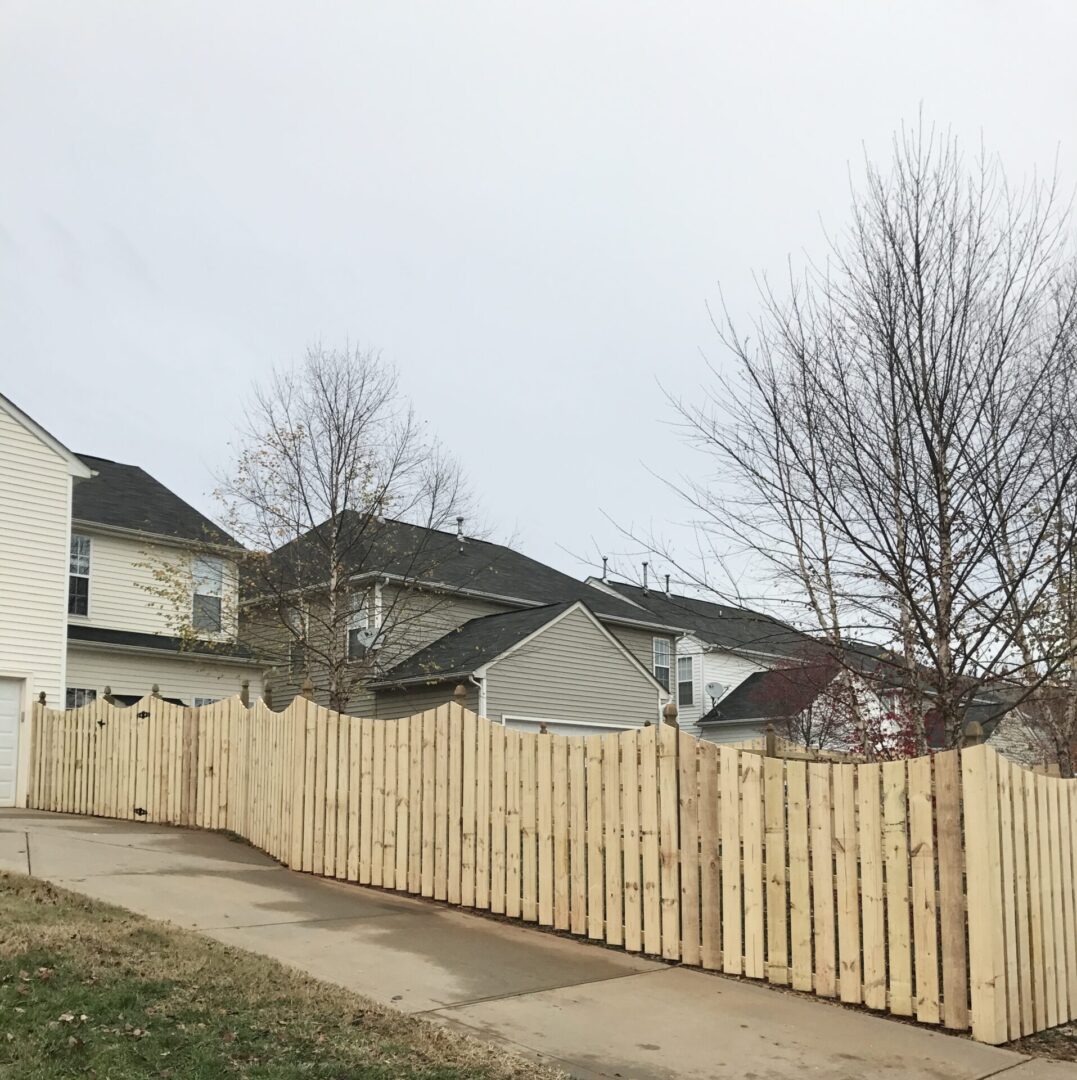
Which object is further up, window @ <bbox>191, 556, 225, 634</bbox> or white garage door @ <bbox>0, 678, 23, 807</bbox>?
window @ <bbox>191, 556, 225, 634</bbox>

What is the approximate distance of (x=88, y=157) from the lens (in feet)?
50.0

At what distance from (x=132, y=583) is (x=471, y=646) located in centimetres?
729

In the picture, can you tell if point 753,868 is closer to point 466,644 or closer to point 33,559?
point 33,559

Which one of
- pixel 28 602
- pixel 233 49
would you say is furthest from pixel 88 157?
pixel 28 602

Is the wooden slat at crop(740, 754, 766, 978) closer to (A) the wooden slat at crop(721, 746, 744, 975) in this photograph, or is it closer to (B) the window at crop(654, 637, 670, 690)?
(A) the wooden slat at crop(721, 746, 744, 975)

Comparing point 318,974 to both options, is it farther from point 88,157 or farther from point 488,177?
point 88,157

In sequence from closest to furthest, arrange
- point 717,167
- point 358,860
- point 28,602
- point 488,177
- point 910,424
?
point 910,424, point 358,860, point 717,167, point 488,177, point 28,602

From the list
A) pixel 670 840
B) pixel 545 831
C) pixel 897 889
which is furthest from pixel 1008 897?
pixel 545 831

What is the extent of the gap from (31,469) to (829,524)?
15.9 metres

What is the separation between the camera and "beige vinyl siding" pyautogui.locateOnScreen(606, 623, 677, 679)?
31516mm

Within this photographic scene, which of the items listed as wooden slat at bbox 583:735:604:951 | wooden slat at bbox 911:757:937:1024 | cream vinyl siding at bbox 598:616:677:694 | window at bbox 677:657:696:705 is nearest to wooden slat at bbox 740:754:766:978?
wooden slat at bbox 911:757:937:1024

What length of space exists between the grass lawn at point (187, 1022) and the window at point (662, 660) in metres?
26.5

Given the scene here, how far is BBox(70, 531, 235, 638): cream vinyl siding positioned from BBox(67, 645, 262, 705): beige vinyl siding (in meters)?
0.77

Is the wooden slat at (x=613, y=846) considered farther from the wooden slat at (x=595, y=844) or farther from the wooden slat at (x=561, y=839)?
the wooden slat at (x=561, y=839)
